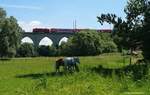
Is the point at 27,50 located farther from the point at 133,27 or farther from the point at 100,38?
the point at 133,27

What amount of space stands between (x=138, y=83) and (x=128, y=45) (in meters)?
24.1

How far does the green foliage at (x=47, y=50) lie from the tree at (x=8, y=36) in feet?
127

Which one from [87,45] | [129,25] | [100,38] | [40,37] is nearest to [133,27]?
[129,25]

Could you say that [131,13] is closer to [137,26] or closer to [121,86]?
[137,26]

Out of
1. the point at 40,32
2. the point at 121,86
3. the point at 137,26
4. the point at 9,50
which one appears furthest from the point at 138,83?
the point at 40,32

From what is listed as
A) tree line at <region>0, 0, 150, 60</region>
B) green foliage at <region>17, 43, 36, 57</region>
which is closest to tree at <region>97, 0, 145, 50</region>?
tree line at <region>0, 0, 150, 60</region>

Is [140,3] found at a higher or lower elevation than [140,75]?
higher

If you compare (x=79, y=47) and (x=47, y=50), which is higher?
(x=79, y=47)

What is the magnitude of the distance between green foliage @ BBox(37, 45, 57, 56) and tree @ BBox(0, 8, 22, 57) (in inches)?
1523

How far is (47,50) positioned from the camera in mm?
153375

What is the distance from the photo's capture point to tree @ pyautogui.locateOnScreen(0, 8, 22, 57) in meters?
109

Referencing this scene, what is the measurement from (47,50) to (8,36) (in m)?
42.9

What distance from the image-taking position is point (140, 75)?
66.8ft

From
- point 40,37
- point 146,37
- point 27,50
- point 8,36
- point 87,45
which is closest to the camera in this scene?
point 146,37
